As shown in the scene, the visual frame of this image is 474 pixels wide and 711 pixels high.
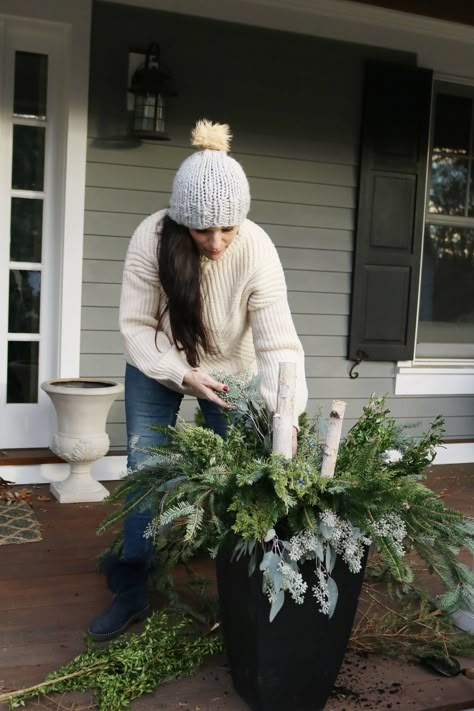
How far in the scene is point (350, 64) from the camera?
4.57 meters

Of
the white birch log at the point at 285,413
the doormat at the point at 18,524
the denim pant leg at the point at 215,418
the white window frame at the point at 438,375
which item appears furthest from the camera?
the white window frame at the point at 438,375

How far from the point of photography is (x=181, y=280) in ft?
7.43

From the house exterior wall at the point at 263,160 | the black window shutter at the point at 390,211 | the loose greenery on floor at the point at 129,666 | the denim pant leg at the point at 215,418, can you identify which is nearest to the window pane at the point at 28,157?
the house exterior wall at the point at 263,160

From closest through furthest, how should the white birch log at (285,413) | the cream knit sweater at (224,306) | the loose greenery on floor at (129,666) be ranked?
the white birch log at (285,413) < the loose greenery on floor at (129,666) < the cream knit sweater at (224,306)

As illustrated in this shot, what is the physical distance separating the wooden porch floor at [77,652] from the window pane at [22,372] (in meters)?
1.06

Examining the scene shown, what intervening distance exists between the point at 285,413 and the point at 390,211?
3.02m

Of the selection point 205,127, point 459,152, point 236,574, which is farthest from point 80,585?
point 459,152

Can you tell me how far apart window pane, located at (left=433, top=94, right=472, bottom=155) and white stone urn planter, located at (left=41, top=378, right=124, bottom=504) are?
2.53 m

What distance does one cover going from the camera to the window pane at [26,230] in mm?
4148

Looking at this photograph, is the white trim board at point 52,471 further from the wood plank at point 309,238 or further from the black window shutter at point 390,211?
the wood plank at point 309,238

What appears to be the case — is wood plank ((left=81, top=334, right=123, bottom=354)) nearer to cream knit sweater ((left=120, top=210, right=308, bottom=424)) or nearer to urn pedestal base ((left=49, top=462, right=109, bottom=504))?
urn pedestal base ((left=49, top=462, right=109, bottom=504))

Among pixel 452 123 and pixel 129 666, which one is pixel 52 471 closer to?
pixel 129 666

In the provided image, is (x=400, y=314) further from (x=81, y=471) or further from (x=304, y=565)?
(x=304, y=565)

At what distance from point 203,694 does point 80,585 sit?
859mm
